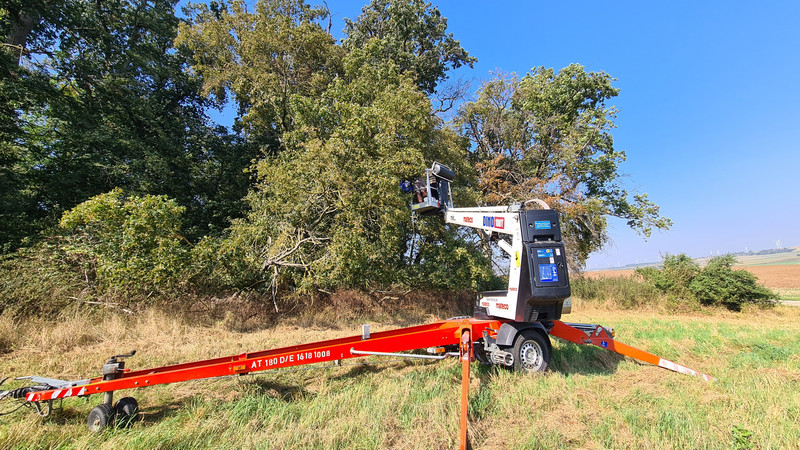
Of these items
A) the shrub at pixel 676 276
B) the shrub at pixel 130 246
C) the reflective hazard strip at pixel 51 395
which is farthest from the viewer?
the shrub at pixel 676 276

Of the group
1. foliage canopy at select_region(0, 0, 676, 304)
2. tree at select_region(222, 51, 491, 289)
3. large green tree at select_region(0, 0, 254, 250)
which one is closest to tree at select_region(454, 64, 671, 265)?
foliage canopy at select_region(0, 0, 676, 304)

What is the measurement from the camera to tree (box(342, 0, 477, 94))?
16.1 metres

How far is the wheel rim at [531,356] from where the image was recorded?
4.36m

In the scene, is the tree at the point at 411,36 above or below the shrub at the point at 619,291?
above

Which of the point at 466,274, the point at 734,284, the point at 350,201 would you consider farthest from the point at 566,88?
the point at 350,201

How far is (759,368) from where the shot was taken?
4711 millimetres

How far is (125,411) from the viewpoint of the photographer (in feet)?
9.59

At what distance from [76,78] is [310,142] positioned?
8989 mm

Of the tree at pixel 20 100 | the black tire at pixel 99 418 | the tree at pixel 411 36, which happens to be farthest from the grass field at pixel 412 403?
the tree at pixel 411 36

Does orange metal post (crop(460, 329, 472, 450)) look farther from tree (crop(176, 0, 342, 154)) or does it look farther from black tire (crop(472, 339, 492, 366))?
tree (crop(176, 0, 342, 154))

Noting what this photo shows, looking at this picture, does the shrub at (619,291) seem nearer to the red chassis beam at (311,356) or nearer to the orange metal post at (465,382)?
the red chassis beam at (311,356)

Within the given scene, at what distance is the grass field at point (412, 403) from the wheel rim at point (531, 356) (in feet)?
0.75

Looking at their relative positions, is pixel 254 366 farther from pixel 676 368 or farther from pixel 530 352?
pixel 676 368

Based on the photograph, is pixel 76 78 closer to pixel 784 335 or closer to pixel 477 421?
pixel 477 421
